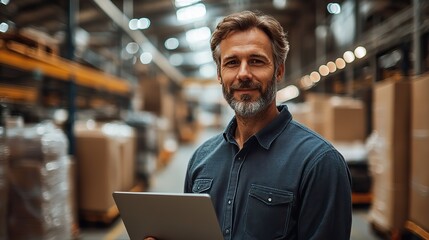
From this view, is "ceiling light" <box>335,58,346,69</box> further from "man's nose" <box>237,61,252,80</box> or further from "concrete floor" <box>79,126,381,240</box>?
"man's nose" <box>237,61,252,80</box>

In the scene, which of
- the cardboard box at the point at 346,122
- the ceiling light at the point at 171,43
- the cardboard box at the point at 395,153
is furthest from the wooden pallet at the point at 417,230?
the ceiling light at the point at 171,43

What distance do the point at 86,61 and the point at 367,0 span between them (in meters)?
6.43

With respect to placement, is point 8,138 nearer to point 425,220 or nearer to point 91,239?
point 91,239

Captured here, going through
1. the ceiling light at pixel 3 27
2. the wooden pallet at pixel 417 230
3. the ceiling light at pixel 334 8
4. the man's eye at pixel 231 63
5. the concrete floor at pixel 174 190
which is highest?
the ceiling light at pixel 334 8

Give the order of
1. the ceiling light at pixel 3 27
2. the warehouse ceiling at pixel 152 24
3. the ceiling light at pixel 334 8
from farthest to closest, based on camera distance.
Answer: the ceiling light at pixel 334 8
the warehouse ceiling at pixel 152 24
the ceiling light at pixel 3 27

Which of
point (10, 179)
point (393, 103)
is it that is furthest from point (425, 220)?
point (10, 179)

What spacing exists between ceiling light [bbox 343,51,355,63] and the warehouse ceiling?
25.4 inches

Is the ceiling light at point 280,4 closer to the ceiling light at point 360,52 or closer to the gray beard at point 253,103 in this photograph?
the ceiling light at point 360,52

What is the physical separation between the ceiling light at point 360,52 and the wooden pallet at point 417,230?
447 centimetres

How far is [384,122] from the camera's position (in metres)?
5.20

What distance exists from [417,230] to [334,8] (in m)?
8.79

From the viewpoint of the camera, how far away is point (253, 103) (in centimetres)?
183

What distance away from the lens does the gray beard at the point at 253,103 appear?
1830 mm

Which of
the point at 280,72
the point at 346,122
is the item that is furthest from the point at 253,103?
the point at 346,122
